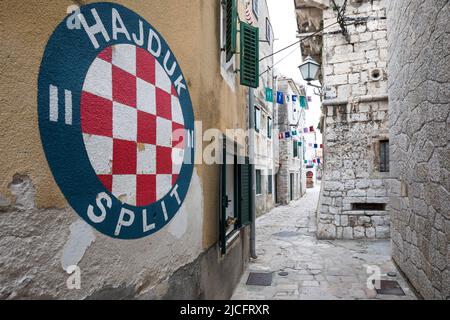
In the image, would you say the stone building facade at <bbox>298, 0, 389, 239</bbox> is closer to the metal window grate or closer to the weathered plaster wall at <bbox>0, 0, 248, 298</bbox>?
the metal window grate

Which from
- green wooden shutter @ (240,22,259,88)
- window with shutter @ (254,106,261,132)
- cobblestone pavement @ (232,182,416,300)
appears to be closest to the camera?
cobblestone pavement @ (232,182,416,300)

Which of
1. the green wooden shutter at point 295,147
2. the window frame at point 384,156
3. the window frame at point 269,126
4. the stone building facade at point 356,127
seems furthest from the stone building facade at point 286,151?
the window frame at point 384,156

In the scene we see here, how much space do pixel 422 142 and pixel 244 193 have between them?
2.77 meters

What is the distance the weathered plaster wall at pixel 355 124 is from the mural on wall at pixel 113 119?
761 cm

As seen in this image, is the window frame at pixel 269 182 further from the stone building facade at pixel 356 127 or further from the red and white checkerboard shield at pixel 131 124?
the red and white checkerboard shield at pixel 131 124

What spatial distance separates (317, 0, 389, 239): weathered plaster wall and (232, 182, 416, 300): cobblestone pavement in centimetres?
66

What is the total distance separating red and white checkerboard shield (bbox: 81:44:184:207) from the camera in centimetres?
184

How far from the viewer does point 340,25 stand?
9047 millimetres

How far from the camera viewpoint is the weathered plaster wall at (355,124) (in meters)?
9.08

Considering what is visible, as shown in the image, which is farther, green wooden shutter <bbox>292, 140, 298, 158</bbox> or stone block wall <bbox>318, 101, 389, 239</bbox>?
green wooden shutter <bbox>292, 140, 298, 158</bbox>

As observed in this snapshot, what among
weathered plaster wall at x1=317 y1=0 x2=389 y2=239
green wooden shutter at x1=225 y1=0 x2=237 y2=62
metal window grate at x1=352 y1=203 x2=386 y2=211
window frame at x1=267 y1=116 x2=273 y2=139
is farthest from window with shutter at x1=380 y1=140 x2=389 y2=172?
window frame at x1=267 y1=116 x2=273 y2=139
